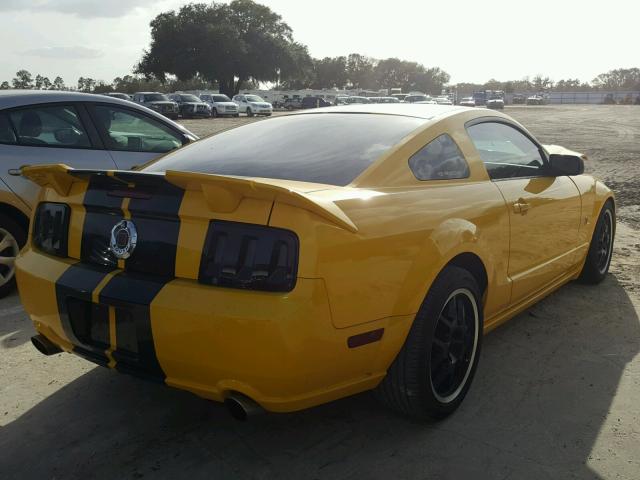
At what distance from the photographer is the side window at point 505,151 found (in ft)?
11.5

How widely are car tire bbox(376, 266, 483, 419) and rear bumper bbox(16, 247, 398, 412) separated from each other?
12 centimetres

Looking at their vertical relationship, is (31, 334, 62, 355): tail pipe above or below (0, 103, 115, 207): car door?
below

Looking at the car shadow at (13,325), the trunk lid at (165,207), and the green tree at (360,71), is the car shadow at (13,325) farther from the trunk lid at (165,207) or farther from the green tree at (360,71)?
the green tree at (360,71)

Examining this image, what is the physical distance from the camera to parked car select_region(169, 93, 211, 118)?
3766 centimetres

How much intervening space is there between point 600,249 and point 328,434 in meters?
3.20

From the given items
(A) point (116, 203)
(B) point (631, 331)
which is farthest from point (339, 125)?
(B) point (631, 331)

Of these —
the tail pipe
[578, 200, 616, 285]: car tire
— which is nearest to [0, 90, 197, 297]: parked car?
the tail pipe

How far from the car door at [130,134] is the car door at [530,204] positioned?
310cm

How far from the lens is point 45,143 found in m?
5.00

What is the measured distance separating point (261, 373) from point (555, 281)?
2.67 meters

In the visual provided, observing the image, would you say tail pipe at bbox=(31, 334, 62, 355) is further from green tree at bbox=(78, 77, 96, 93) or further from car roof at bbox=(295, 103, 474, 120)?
green tree at bbox=(78, 77, 96, 93)

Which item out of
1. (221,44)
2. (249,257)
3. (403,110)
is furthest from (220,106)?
(249,257)

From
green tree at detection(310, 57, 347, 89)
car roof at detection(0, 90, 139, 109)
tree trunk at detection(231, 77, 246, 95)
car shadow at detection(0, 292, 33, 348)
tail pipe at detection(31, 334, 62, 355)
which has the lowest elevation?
car shadow at detection(0, 292, 33, 348)

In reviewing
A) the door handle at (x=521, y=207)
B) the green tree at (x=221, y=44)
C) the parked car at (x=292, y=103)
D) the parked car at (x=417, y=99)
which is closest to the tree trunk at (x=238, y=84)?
the green tree at (x=221, y=44)
